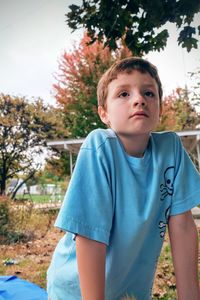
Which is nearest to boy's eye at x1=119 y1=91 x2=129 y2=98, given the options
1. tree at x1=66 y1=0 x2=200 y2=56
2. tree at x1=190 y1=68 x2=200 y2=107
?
tree at x1=66 y1=0 x2=200 y2=56

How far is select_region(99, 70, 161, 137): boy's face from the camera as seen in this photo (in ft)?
2.71

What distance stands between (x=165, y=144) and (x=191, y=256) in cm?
35

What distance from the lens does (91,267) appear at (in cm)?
70

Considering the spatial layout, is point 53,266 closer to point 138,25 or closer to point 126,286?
point 126,286

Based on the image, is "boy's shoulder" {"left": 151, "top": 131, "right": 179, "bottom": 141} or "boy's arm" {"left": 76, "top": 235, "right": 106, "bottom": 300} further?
"boy's shoulder" {"left": 151, "top": 131, "right": 179, "bottom": 141}

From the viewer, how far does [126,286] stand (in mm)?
837

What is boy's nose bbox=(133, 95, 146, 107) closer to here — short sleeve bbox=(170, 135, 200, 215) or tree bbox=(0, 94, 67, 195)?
short sleeve bbox=(170, 135, 200, 215)

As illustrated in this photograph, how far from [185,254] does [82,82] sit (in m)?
10.2

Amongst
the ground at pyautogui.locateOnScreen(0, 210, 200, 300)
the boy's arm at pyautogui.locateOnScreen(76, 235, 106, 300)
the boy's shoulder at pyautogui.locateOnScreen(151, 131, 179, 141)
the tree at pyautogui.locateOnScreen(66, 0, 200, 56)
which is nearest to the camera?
the boy's arm at pyautogui.locateOnScreen(76, 235, 106, 300)

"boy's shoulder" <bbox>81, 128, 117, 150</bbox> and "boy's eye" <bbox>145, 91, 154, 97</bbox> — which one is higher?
"boy's eye" <bbox>145, 91, 154, 97</bbox>

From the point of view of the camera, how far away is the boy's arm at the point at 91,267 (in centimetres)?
68

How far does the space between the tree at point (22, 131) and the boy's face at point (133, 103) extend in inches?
435

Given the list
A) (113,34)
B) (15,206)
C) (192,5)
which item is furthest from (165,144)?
(15,206)

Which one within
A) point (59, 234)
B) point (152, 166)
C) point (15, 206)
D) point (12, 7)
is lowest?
point (59, 234)
